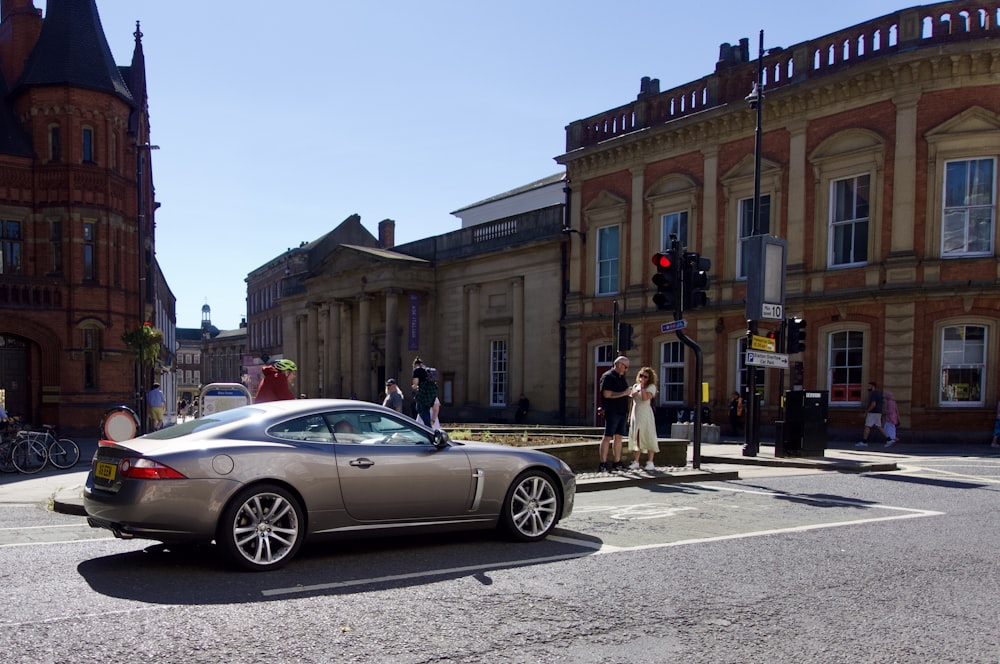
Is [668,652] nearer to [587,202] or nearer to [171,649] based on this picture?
[171,649]

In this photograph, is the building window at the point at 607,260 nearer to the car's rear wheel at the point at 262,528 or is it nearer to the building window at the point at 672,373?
the building window at the point at 672,373

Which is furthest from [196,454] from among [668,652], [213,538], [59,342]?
[59,342]

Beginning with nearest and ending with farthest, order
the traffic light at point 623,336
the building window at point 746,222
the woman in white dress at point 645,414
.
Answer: the woman in white dress at point 645,414
the traffic light at point 623,336
the building window at point 746,222

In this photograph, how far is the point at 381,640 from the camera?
15.0 ft

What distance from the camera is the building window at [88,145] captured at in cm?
2731

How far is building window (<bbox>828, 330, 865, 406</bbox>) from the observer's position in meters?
22.5

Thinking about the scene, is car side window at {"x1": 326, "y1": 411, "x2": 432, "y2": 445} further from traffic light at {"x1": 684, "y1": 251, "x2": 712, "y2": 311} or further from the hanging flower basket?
the hanging flower basket

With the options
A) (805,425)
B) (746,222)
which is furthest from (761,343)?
(746,222)

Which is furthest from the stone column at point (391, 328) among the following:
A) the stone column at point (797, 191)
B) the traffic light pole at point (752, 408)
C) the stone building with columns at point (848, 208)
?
the traffic light pole at point (752, 408)

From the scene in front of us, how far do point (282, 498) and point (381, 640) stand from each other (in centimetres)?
209

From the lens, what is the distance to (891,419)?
20125 mm

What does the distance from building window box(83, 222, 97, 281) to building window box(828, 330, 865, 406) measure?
23646 millimetres

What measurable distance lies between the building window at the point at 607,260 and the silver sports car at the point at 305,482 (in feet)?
75.3

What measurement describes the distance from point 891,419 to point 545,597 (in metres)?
17.3
